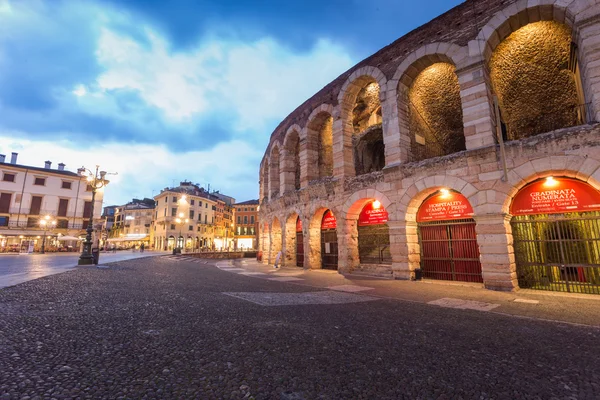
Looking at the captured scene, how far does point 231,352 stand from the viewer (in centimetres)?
301

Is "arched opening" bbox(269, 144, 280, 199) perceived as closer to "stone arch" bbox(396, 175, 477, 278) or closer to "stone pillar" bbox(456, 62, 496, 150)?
"stone arch" bbox(396, 175, 477, 278)

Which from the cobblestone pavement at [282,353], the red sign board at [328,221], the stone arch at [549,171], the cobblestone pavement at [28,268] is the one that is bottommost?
the cobblestone pavement at [282,353]

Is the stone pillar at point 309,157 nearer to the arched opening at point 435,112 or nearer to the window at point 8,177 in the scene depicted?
the arched opening at point 435,112

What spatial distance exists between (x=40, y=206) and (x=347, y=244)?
44.5m

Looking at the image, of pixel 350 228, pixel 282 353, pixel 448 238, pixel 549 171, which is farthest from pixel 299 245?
pixel 282 353

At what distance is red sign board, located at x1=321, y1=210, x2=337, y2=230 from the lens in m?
15.2

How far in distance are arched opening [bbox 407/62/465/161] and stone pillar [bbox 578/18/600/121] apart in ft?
14.4

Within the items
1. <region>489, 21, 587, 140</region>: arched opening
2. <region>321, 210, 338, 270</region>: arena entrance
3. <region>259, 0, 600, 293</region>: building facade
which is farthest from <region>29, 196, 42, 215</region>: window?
<region>489, 21, 587, 140</region>: arched opening

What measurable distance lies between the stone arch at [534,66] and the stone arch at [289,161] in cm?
1115

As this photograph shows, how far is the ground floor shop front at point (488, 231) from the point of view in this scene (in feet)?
26.0

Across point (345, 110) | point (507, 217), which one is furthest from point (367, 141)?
point (507, 217)

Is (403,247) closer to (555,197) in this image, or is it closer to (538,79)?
(555,197)

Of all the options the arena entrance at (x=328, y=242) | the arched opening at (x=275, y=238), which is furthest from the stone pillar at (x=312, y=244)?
the arched opening at (x=275, y=238)

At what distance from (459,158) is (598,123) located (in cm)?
332
